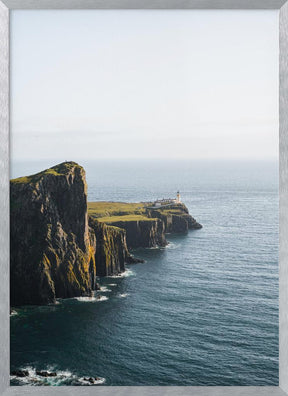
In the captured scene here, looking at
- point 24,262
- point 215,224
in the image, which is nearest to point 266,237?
point 215,224

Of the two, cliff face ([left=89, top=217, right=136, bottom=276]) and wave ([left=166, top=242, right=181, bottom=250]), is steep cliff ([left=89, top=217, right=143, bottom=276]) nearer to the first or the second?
cliff face ([left=89, top=217, right=136, bottom=276])

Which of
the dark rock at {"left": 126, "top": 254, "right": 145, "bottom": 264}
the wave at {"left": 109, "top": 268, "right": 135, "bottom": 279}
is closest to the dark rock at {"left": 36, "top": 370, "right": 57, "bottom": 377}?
the wave at {"left": 109, "top": 268, "right": 135, "bottom": 279}

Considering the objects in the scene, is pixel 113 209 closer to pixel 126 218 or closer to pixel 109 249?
pixel 126 218

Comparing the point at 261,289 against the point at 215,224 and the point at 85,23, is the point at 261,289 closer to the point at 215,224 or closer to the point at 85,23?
the point at 215,224

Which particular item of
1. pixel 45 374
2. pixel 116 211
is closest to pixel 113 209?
pixel 116 211

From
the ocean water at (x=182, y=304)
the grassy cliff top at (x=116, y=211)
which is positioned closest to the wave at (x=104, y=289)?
the ocean water at (x=182, y=304)
